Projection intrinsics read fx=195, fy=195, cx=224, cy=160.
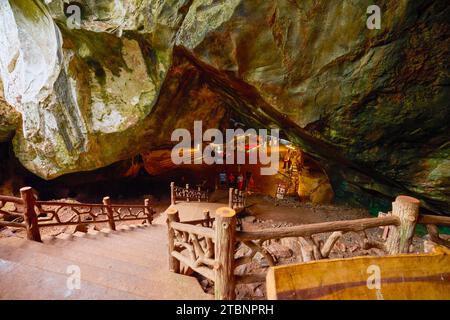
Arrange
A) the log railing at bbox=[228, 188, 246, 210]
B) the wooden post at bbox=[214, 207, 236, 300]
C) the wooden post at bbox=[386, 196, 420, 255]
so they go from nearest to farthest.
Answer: the wooden post at bbox=[214, 207, 236, 300] < the wooden post at bbox=[386, 196, 420, 255] < the log railing at bbox=[228, 188, 246, 210]

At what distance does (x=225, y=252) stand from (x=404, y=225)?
280cm

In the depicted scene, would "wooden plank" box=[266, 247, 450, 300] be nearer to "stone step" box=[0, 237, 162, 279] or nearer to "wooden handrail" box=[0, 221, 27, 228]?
"stone step" box=[0, 237, 162, 279]

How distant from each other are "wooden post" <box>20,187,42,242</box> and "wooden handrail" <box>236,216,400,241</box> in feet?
15.1

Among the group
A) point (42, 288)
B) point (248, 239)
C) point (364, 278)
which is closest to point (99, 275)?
point (42, 288)

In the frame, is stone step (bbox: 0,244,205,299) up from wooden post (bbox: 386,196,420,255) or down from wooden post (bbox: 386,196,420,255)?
down

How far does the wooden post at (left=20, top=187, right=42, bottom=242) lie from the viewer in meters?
4.09

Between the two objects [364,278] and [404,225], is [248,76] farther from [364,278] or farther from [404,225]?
[364,278]

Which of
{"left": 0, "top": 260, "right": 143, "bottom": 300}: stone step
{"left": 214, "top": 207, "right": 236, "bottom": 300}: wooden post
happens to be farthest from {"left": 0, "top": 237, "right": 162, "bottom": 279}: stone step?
{"left": 214, "top": 207, "right": 236, "bottom": 300}: wooden post

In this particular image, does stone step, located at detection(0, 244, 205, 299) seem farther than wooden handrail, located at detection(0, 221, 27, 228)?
No

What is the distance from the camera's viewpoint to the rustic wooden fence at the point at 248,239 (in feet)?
8.18

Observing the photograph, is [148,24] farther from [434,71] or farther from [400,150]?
[400,150]

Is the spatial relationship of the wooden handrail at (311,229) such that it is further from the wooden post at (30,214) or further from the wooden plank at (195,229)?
the wooden post at (30,214)

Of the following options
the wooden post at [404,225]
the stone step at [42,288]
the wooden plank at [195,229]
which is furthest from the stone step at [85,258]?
the wooden post at [404,225]

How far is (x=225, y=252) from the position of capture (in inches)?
97.6
